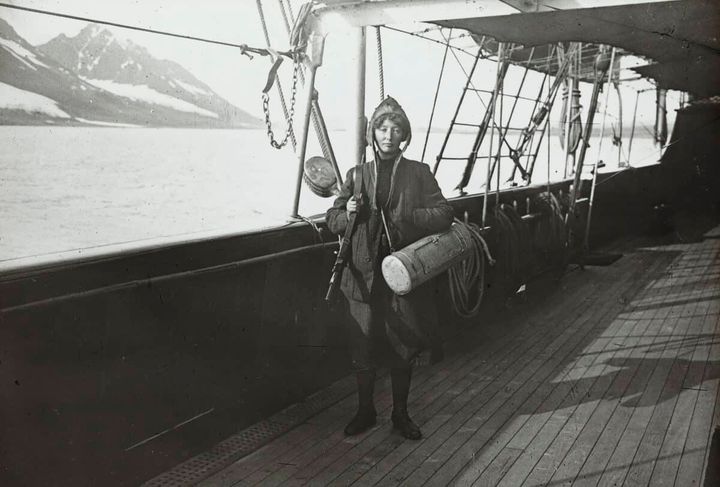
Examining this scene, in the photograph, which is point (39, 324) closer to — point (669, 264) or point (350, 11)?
point (350, 11)

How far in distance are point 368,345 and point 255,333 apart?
614mm

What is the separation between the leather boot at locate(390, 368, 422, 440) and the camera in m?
3.22

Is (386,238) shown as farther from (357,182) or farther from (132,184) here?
(132,184)

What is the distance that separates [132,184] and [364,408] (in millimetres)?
27352

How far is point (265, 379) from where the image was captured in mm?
3465

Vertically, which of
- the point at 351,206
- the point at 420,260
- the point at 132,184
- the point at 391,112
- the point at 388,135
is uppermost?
the point at 391,112

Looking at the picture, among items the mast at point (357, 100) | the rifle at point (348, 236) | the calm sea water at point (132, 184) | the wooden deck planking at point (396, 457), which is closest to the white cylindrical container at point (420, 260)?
the rifle at point (348, 236)

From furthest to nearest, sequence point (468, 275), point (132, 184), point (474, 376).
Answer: point (132, 184) < point (468, 275) < point (474, 376)

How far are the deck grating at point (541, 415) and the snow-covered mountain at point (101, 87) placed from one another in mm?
13463

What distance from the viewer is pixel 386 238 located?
10.4ft

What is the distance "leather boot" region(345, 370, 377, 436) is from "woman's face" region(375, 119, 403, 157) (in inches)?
41.8

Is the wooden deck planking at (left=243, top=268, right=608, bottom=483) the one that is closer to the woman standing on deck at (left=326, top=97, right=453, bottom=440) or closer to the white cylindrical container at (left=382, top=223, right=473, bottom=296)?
the woman standing on deck at (left=326, top=97, right=453, bottom=440)

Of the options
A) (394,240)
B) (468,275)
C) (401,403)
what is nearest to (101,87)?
(468,275)

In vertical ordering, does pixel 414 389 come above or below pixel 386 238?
below
